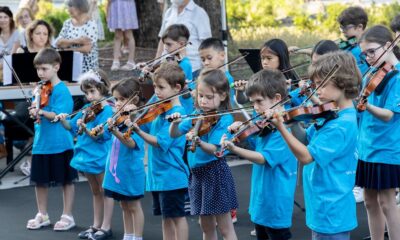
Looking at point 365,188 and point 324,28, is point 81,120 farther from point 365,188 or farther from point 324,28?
point 324,28

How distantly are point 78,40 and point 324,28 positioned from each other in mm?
8205

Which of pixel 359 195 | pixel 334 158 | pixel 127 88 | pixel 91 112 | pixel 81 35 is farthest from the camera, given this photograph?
pixel 81 35

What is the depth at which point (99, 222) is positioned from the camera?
6.59 meters

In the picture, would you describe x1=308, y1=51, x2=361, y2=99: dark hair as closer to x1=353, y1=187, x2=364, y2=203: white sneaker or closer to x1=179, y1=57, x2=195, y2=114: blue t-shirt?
x1=179, y1=57, x2=195, y2=114: blue t-shirt

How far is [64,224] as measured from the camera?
269 inches

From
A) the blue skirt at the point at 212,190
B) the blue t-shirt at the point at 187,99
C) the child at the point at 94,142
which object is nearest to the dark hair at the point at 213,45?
the blue t-shirt at the point at 187,99

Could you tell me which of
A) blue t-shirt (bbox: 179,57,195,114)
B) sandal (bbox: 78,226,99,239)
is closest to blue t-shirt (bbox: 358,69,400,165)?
blue t-shirt (bbox: 179,57,195,114)

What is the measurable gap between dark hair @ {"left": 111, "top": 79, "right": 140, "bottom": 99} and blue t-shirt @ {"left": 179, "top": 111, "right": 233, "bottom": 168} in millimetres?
719

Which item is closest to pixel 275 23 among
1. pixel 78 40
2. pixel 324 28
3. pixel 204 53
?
pixel 324 28

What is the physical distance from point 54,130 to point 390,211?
2.86 metres

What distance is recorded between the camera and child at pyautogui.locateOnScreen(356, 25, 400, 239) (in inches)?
209

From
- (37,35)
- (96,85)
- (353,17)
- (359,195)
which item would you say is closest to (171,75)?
(96,85)

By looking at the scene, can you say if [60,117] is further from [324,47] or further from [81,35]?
[81,35]

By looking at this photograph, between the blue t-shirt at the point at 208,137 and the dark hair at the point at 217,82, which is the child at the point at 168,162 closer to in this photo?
the blue t-shirt at the point at 208,137
